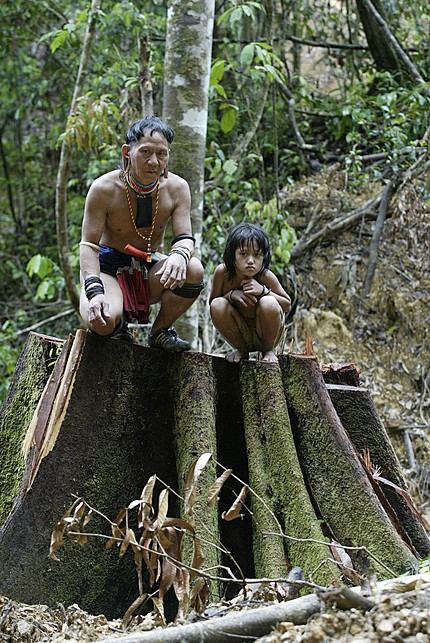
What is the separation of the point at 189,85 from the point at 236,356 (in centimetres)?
274

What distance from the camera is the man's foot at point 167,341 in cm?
416

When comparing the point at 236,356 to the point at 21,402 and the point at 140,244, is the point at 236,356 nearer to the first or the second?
the point at 140,244

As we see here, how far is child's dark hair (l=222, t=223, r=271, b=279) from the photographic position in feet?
14.3

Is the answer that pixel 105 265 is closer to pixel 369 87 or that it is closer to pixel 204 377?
pixel 204 377

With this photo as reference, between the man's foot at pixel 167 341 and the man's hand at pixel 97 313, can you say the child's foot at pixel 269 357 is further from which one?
the man's hand at pixel 97 313

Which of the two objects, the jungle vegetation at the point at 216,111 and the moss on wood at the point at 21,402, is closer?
the moss on wood at the point at 21,402

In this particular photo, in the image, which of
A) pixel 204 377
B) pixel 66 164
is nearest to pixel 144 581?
pixel 204 377

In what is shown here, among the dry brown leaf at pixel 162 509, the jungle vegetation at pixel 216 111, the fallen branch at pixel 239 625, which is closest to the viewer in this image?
the fallen branch at pixel 239 625

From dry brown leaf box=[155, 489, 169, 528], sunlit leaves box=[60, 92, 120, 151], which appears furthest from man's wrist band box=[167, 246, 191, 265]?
sunlit leaves box=[60, 92, 120, 151]

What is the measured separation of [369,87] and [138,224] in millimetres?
8060

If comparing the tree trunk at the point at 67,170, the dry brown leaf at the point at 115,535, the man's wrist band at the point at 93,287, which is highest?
the tree trunk at the point at 67,170

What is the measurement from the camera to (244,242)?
436 cm

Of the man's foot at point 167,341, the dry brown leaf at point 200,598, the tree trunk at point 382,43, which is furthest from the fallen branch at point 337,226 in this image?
the dry brown leaf at point 200,598

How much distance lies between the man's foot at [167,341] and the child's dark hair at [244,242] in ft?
1.76
